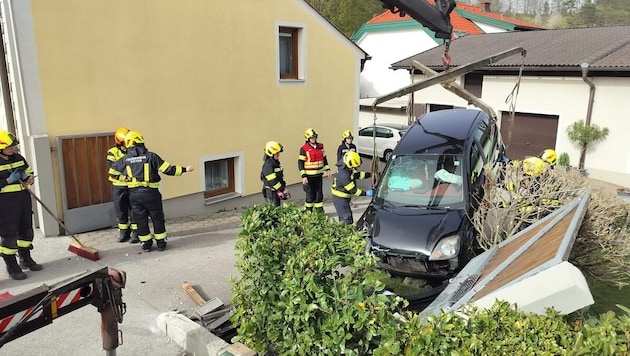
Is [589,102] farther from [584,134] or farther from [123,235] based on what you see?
[123,235]

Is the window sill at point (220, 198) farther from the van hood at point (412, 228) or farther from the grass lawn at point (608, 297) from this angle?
the grass lawn at point (608, 297)

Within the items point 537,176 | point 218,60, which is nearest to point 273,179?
point 218,60

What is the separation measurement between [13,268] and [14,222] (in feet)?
2.09

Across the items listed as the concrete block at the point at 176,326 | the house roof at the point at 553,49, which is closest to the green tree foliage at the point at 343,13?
the house roof at the point at 553,49

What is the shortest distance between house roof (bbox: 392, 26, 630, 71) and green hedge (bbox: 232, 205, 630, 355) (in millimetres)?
13192

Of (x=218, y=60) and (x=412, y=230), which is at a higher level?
(x=218, y=60)

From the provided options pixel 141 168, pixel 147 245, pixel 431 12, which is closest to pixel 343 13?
pixel 431 12

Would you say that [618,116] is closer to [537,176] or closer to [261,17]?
[537,176]

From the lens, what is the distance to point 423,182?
6.72 m

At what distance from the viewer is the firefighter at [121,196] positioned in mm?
7355

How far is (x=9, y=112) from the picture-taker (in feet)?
25.0

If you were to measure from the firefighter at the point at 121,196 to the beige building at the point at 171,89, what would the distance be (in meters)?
0.55

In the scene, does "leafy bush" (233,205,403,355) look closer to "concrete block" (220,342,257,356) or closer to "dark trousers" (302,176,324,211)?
"concrete block" (220,342,257,356)

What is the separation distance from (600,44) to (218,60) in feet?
45.5
